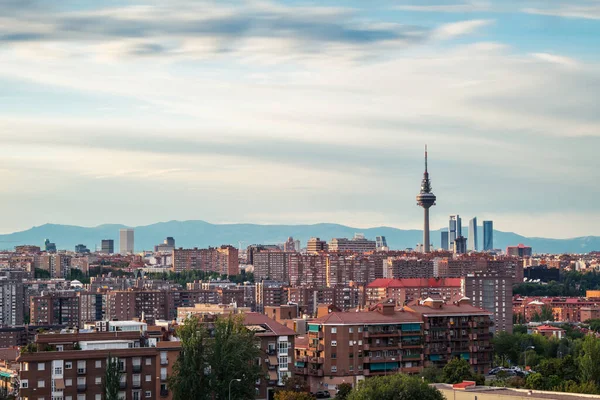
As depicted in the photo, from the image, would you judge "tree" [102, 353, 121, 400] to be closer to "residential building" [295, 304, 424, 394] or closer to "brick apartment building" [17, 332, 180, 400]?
"brick apartment building" [17, 332, 180, 400]

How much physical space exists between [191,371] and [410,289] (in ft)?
228

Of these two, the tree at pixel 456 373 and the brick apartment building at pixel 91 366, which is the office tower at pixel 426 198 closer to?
the tree at pixel 456 373

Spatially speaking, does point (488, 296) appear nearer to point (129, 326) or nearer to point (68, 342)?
point (129, 326)

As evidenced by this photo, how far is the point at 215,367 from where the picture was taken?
42.5 m

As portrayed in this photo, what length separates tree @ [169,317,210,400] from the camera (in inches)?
1650

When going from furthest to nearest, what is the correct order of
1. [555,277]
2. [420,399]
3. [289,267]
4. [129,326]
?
[555,277], [289,267], [129,326], [420,399]

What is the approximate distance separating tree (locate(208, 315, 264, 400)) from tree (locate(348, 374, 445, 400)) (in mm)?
4471

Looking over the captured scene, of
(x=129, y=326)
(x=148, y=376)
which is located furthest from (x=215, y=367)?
(x=129, y=326)

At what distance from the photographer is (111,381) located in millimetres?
40375

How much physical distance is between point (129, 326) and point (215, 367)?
8.86 m

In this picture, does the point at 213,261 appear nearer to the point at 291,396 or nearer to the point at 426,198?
the point at 426,198

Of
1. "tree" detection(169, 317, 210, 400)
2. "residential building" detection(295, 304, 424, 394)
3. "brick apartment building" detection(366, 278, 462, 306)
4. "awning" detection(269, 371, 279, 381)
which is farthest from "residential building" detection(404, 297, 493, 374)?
"brick apartment building" detection(366, 278, 462, 306)

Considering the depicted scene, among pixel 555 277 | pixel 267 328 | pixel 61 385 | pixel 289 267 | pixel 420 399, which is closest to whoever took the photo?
pixel 420 399

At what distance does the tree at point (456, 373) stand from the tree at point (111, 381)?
17.4m
